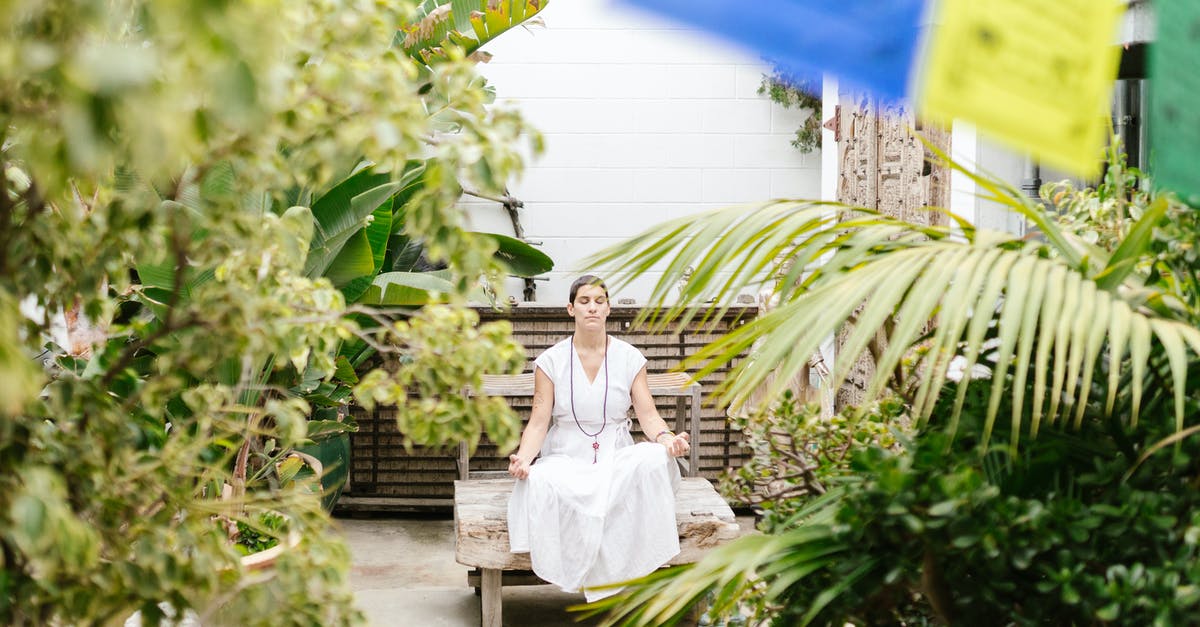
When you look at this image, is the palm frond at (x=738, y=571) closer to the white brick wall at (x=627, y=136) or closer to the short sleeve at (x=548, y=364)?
the short sleeve at (x=548, y=364)

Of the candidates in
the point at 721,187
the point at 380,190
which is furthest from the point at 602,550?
the point at 721,187

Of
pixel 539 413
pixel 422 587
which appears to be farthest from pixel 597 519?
pixel 422 587

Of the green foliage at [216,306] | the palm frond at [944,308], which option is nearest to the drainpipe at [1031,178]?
the palm frond at [944,308]

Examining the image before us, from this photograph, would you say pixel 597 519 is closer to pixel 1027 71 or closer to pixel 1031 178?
pixel 1031 178

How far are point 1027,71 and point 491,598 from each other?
2.89 m

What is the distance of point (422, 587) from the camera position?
14.6 ft

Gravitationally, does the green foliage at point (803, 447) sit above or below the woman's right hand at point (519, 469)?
above

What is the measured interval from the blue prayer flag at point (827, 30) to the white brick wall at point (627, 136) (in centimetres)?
508

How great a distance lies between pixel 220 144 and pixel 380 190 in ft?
8.74

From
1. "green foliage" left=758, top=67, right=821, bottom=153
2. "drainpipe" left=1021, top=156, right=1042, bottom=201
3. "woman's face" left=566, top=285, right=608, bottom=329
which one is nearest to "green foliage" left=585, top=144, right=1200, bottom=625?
"drainpipe" left=1021, top=156, right=1042, bottom=201

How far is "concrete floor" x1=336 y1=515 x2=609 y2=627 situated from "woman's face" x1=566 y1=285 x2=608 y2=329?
104 cm

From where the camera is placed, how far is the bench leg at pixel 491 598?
12.0ft

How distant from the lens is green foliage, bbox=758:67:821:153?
623cm

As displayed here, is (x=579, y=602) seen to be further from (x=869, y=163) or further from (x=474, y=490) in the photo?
(x=869, y=163)
